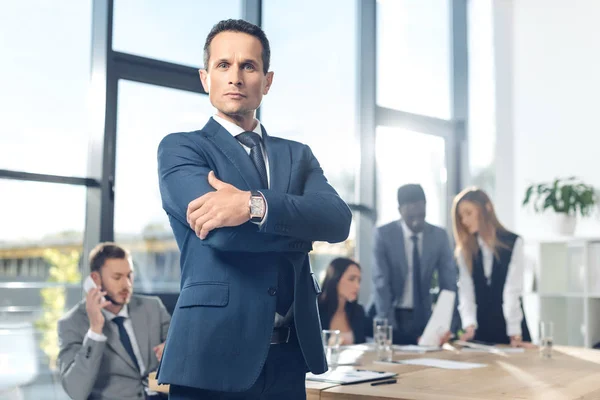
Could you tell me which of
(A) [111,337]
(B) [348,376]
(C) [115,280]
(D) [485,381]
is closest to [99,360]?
(A) [111,337]

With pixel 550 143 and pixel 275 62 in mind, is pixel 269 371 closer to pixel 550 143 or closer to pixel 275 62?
pixel 275 62

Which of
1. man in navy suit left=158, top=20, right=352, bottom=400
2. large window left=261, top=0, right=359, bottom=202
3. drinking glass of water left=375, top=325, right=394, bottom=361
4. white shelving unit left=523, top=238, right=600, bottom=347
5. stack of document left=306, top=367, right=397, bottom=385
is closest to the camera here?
man in navy suit left=158, top=20, right=352, bottom=400

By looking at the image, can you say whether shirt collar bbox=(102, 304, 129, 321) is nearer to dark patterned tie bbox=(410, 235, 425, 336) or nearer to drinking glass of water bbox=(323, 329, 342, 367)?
drinking glass of water bbox=(323, 329, 342, 367)

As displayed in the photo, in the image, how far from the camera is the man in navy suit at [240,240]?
138 centimetres

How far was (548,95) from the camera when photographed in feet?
20.9

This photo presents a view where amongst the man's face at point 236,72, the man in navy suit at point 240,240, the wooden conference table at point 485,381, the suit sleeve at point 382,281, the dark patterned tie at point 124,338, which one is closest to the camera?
the man in navy suit at point 240,240

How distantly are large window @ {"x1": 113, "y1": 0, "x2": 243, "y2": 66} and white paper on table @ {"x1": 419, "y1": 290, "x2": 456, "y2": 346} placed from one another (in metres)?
2.19

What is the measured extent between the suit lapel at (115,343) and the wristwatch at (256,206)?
7.00 ft

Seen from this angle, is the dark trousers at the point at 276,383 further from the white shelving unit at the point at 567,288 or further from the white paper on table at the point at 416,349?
the white shelving unit at the point at 567,288

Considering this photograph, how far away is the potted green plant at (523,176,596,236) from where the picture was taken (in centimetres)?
573

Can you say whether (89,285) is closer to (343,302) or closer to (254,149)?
(343,302)

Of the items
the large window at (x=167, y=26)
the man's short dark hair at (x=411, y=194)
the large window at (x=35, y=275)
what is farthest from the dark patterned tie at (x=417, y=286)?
the large window at (x=35, y=275)

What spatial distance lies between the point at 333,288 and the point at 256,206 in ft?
10.4

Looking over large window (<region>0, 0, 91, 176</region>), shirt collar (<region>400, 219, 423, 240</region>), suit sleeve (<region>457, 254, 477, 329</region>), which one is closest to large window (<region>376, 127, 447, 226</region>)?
shirt collar (<region>400, 219, 423, 240</region>)
